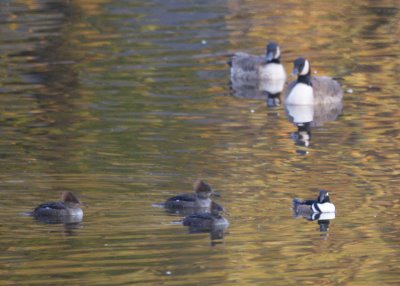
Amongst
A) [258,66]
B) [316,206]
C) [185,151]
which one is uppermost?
[316,206]

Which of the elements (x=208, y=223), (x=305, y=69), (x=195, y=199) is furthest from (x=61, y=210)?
(x=305, y=69)

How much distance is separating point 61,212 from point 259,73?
12.3 metres

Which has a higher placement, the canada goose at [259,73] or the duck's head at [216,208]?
the duck's head at [216,208]

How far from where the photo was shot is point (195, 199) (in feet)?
53.7

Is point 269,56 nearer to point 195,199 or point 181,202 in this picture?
point 195,199

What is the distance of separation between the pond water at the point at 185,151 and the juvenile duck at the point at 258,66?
409mm

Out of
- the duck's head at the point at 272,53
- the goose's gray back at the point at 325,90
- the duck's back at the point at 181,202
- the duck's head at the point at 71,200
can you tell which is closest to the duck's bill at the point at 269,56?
the duck's head at the point at 272,53

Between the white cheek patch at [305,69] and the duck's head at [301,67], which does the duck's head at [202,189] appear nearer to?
the duck's head at [301,67]

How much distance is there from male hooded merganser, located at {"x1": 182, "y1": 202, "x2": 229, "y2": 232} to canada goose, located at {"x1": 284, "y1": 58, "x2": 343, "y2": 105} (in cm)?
886

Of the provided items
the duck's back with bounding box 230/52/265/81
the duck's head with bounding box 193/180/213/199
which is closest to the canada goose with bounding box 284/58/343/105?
the duck's back with bounding box 230/52/265/81

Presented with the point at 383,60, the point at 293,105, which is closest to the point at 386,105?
the point at 293,105

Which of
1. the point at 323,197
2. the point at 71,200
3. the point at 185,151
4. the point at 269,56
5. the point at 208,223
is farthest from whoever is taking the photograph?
the point at 269,56

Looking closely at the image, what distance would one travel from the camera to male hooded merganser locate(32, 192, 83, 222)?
15.9 m

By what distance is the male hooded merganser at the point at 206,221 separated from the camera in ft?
51.0
